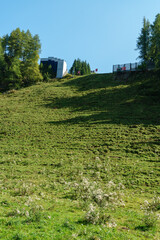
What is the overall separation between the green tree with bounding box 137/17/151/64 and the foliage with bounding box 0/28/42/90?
32.9 meters

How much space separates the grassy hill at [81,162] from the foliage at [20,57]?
1626cm

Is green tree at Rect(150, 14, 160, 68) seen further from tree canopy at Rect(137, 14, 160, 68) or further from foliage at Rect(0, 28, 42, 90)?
foliage at Rect(0, 28, 42, 90)

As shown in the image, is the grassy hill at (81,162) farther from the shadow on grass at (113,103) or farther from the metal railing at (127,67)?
the metal railing at (127,67)

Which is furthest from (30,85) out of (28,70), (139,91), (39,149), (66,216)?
(66,216)

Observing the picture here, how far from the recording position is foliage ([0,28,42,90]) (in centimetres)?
5716

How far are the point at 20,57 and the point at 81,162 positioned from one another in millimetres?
52623

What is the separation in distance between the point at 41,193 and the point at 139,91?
34217 mm

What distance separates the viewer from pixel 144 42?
5409 centimetres

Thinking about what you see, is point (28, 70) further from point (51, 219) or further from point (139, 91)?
point (51, 219)

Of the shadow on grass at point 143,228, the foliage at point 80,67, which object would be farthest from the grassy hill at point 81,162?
the foliage at point 80,67

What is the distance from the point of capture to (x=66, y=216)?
24.2ft

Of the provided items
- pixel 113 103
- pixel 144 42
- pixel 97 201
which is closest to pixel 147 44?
pixel 144 42

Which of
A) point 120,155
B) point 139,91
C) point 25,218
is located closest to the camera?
point 25,218

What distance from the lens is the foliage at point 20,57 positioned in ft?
188
